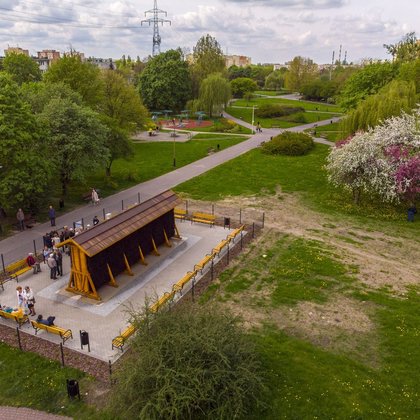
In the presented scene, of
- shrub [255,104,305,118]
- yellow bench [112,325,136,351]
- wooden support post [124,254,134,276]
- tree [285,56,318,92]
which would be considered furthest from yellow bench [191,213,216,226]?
tree [285,56,318,92]

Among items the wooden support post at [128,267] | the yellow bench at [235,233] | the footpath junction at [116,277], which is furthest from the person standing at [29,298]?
the yellow bench at [235,233]

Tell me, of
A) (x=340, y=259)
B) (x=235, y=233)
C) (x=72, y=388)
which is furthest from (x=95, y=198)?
(x=72, y=388)

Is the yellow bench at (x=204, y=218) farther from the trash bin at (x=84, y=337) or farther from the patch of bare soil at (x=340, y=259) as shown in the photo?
the trash bin at (x=84, y=337)

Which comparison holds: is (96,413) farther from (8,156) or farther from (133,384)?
(8,156)

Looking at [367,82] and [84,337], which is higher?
[367,82]

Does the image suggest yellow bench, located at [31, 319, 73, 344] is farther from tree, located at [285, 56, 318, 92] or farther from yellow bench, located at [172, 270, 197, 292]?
tree, located at [285, 56, 318, 92]

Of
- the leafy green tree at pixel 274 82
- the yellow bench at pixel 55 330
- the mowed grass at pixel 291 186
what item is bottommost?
the yellow bench at pixel 55 330

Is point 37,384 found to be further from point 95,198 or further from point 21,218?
point 95,198

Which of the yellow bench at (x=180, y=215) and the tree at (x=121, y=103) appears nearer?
the yellow bench at (x=180, y=215)
